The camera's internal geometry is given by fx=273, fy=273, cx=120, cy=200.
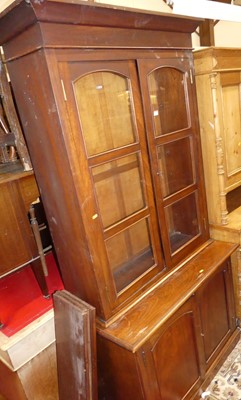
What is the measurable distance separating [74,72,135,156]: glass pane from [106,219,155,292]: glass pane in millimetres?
456

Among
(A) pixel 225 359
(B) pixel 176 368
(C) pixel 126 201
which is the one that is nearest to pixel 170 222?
(C) pixel 126 201

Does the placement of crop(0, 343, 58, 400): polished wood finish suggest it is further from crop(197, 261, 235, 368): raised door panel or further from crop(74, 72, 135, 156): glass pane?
crop(74, 72, 135, 156): glass pane

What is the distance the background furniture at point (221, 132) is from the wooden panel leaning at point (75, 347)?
3.55ft

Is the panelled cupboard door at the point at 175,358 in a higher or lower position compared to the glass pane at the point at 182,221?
lower

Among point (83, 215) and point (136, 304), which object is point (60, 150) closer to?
point (83, 215)

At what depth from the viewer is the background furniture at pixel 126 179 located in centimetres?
103

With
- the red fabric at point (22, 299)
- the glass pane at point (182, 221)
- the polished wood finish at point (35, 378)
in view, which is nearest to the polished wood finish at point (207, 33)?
the glass pane at point (182, 221)

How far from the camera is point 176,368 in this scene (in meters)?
1.41

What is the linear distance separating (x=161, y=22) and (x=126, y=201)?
2.83 ft

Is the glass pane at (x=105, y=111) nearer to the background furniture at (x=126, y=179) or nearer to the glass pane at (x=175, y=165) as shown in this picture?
the background furniture at (x=126, y=179)

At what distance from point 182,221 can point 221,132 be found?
2.03 feet

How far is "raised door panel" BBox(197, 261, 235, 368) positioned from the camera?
5.22 ft

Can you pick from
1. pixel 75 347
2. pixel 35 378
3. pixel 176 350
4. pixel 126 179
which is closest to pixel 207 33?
pixel 126 179

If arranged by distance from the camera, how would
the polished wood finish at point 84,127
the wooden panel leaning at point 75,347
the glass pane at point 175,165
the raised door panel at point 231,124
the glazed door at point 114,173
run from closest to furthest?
the polished wood finish at point 84,127
the glazed door at point 114,173
the wooden panel leaning at point 75,347
the glass pane at point 175,165
the raised door panel at point 231,124
